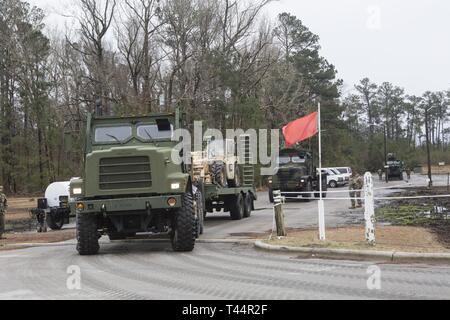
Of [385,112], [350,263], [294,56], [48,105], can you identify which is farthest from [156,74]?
[385,112]

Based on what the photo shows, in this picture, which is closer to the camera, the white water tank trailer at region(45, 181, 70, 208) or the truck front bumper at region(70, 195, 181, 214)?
the truck front bumper at region(70, 195, 181, 214)

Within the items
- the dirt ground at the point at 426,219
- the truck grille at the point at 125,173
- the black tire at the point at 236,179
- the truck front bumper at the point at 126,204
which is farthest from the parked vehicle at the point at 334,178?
the truck front bumper at the point at 126,204

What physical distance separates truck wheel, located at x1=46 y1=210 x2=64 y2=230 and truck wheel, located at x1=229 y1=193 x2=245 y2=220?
790 centimetres

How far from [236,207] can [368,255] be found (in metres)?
10.4

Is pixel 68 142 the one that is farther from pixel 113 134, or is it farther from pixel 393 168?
pixel 393 168

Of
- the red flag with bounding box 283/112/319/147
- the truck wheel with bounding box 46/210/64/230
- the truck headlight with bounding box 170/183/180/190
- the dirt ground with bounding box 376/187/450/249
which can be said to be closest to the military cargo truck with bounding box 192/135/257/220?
the red flag with bounding box 283/112/319/147

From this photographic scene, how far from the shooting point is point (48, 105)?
5684 centimetres

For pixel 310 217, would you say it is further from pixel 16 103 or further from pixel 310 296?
pixel 16 103

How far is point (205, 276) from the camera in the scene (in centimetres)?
1005

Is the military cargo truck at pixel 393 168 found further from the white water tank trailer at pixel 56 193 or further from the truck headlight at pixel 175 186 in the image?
the truck headlight at pixel 175 186

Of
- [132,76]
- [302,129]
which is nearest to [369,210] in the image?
[302,129]

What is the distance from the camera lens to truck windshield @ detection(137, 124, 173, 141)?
14234 millimetres

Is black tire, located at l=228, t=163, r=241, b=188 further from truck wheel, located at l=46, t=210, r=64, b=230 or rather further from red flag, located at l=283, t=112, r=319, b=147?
truck wheel, located at l=46, t=210, r=64, b=230

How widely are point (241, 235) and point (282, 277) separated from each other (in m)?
7.14
